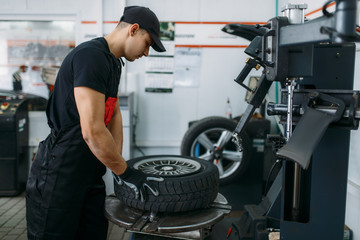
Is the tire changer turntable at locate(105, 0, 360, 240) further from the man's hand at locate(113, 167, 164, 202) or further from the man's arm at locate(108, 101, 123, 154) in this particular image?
the man's arm at locate(108, 101, 123, 154)

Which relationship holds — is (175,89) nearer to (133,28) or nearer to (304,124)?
(133,28)

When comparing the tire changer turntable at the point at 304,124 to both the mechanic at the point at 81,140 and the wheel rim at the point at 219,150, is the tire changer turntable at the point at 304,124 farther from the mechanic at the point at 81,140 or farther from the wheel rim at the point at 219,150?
the wheel rim at the point at 219,150

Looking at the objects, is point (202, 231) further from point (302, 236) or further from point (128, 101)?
point (128, 101)

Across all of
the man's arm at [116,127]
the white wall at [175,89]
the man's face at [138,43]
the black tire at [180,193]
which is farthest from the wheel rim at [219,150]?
the man's face at [138,43]

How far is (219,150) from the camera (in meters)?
3.42

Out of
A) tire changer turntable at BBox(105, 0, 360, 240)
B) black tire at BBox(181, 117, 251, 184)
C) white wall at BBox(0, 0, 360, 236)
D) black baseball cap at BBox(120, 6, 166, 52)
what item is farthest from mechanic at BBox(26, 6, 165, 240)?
white wall at BBox(0, 0, 360, 236)

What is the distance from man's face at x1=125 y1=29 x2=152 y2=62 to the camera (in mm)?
1712

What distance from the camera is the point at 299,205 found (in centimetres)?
Answer: 146

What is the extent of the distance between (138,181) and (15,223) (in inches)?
84.9

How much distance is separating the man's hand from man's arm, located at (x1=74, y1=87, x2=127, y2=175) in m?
0.13

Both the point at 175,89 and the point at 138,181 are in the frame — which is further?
the point at 175,89

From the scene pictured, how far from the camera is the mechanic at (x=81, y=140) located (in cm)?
147

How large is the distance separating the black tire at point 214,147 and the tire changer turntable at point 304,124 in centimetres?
161

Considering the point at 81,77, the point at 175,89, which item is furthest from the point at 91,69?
the point at 175,89
